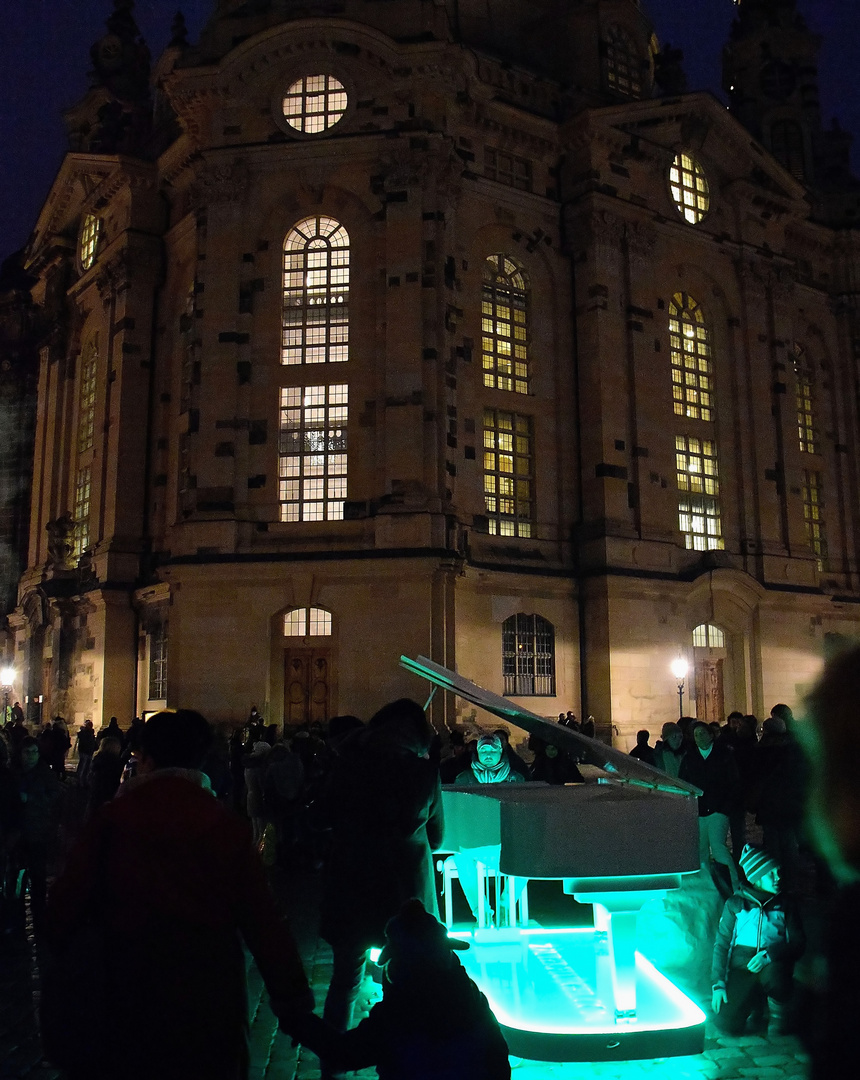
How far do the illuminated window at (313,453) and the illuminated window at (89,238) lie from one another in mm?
12150

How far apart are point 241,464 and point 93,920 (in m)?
24.0

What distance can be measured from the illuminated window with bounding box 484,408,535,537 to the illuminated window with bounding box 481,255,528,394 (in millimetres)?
1055

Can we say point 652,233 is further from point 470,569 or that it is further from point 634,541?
point 470,569

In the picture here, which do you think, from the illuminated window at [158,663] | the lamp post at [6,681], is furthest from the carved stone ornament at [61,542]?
the lamp post at [6,681]

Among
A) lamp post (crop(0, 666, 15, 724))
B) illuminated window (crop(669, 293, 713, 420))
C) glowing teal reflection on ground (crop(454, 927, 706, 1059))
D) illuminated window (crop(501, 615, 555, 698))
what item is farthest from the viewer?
lamp post (crop(0, 666, 15, 724))

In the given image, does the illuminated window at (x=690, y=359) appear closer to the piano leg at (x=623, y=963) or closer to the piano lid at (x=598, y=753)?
the piano lid at (x=598, y=753)

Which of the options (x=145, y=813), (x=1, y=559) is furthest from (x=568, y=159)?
(x=145, y=813)

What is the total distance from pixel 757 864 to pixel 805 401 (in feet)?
106

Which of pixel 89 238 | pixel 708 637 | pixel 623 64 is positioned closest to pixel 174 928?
pixel 708 637

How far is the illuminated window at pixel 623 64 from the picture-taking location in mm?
33281

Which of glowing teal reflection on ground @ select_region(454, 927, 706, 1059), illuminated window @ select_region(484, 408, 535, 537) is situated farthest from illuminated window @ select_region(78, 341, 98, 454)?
glowing teal reflection on ground @ select_region(454, 927, 706, 1059)

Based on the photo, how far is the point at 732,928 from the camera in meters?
7.13

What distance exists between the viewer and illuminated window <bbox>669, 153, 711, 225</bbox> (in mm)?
32312

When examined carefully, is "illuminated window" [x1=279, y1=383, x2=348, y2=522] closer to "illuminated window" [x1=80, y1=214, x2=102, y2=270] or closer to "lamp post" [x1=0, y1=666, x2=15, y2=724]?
"illuminated window" [x1=80, y1=214, x2=102, y2=270]
